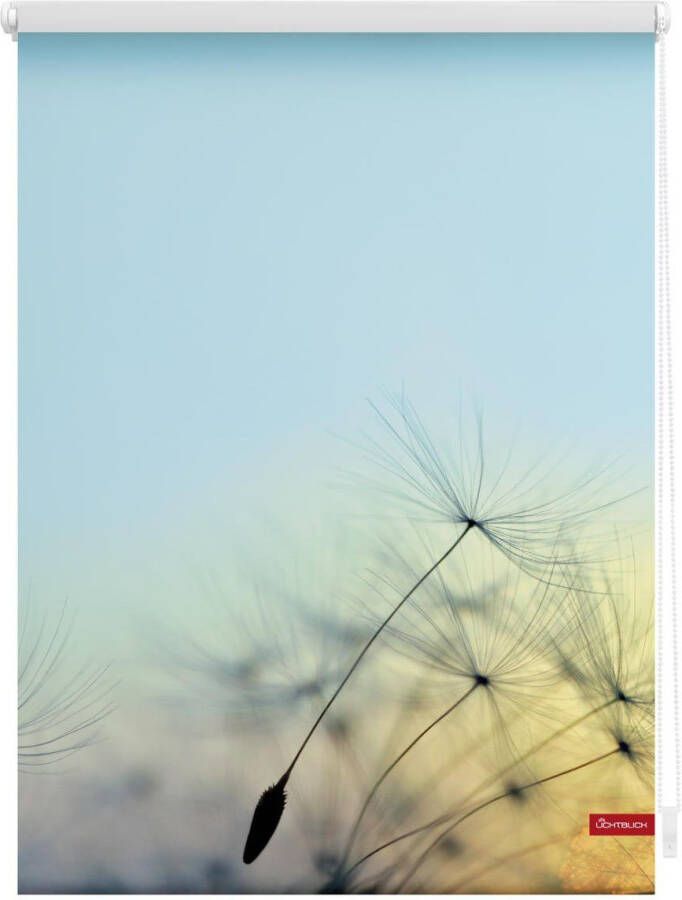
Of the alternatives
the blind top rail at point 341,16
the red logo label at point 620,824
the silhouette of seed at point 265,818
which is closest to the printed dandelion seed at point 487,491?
the red logo label at point 620,824

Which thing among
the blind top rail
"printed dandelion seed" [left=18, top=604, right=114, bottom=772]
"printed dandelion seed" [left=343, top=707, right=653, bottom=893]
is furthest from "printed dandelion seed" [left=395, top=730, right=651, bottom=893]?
the blind top rail

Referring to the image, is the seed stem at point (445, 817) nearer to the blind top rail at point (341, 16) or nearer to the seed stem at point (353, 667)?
the seed stem at point (353, 667)

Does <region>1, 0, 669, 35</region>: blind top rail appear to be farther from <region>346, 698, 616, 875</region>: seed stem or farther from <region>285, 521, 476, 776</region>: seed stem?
<region>346, 698, 616, 875</region>: seed stem

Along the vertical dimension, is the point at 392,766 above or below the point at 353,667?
below
